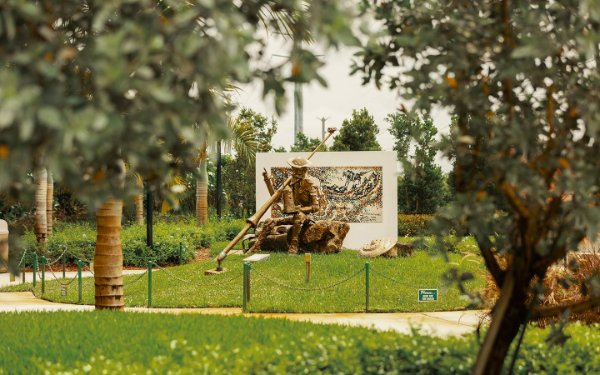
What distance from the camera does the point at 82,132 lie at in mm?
1866

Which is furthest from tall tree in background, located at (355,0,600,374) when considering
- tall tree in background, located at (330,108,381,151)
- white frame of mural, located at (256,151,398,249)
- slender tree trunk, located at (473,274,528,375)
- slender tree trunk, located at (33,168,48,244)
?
tall tree in background, located at (330,108,381,151)

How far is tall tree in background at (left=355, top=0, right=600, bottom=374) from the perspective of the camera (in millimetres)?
3219

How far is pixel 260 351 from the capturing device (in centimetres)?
497

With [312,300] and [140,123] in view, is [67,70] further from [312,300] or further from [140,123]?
[312,300]

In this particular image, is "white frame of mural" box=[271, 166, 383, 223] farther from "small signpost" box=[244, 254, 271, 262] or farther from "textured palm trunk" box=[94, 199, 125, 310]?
"textured palm trunk" box=[94, 199, 125, 310]

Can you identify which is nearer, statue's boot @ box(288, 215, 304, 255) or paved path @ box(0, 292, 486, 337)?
paved path @ box(0, 292, 486, 337)

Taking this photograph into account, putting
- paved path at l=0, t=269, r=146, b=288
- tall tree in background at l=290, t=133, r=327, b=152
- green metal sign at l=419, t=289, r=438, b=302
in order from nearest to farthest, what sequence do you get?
green metal sign at l=419, t=289, r=438, b=302 → paved path at l=0, t=269, r=146, b=288 → tall tree in background at l=290, t=133, r=327, b=152

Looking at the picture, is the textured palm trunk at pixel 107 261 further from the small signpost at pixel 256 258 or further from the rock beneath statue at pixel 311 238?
the rock beneath statue at pixel 311 238

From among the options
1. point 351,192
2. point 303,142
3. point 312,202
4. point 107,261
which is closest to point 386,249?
point 312,202

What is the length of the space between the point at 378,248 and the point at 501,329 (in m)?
14.1

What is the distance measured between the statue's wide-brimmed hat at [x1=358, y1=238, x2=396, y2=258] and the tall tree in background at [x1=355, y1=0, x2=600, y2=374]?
534 inches

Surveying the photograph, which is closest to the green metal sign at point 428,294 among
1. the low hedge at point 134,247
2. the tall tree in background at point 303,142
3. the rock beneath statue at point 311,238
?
the rock beneath statue at point 311,238

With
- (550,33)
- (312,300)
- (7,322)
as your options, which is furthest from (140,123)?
(312,300)

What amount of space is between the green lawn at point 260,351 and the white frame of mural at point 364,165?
57.4ft
